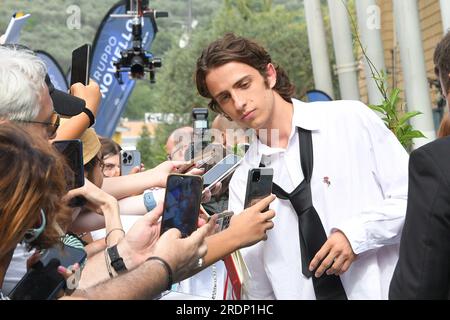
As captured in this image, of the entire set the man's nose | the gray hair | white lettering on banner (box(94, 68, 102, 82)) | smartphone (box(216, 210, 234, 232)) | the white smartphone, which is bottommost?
smartphone (box(216, 210, 234, 232))

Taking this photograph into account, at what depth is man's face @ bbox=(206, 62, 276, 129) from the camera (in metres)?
3.17

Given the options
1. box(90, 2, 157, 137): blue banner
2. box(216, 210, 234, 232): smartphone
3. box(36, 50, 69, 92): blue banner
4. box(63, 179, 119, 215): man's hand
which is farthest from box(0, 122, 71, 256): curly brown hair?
box(90, 2, 157, 137): blue banner

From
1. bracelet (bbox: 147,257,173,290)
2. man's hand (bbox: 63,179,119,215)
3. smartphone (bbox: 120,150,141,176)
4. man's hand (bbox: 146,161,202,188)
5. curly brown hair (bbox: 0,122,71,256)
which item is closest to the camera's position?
curly brown hair (bbox: 0,122,71,256)

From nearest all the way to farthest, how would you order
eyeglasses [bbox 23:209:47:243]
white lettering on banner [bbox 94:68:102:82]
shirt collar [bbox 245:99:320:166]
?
eyeglasses [bbox 23:209:47:243] < shirt collar [bbox 245:99:320:166] < white lettering on banner [bbox 94:68:102:82]

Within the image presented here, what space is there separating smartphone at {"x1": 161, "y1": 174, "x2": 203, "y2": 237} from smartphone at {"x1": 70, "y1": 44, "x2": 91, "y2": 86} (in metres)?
1.09

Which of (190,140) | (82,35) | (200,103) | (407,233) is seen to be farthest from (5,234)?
(82,35)

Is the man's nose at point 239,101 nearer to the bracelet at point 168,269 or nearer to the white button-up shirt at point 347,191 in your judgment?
the white button-up shirt at point 347,191

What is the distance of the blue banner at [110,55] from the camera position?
12.0 m

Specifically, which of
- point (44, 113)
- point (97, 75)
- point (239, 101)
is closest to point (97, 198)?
point (44, 113)

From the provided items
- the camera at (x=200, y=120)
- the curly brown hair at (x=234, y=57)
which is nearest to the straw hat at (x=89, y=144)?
the curly brown hair at (x=234, y=57)

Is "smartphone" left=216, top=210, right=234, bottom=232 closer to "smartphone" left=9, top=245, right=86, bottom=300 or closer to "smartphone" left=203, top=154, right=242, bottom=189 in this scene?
"smartphone" left=203, top=154, right=242, bottom=189

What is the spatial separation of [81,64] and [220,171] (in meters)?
0.81

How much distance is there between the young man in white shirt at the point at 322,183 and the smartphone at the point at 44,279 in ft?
3.78

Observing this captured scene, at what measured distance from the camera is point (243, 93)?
3.20 meters
